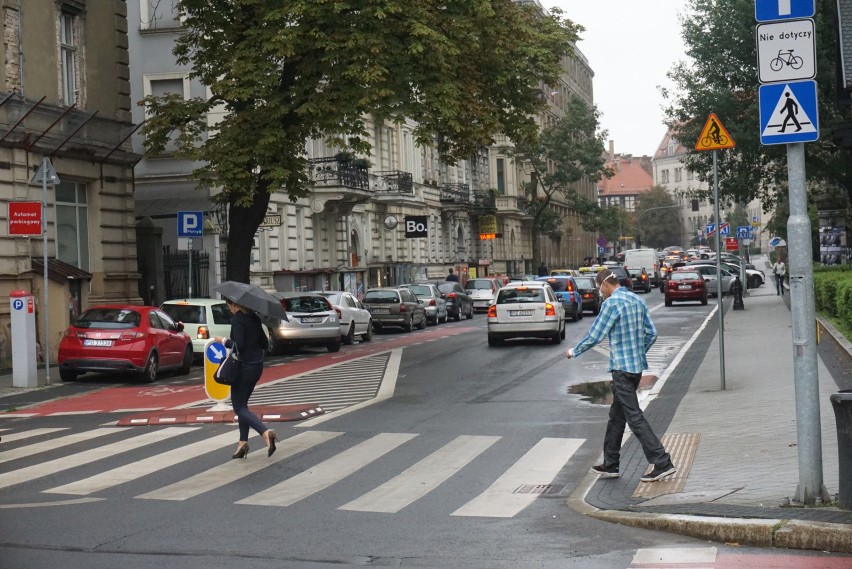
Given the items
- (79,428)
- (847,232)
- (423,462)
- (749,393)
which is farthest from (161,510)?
(847,232)

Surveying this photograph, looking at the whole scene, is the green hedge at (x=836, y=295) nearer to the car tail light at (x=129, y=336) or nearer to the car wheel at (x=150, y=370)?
the car wheel at (x=150, y=370)

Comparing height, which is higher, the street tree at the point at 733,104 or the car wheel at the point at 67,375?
the street tree at the point at 733,104

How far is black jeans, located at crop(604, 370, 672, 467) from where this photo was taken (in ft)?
34.0

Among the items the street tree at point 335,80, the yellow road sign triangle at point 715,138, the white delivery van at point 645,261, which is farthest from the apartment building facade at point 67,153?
the white delivery van at point 645,261

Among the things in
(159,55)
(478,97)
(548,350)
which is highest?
(159,55)

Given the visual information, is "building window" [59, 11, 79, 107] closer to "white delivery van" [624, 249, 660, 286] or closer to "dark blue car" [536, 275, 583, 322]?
"dark blue car" [536, 275, 583, 322]

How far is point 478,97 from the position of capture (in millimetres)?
29156

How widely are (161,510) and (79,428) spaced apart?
21.3 feet

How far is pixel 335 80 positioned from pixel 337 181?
23.1 meters

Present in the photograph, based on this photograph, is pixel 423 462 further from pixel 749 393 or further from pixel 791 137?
pixel 749 393

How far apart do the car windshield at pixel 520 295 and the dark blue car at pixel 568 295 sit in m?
11.7

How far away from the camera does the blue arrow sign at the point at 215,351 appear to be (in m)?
15.2

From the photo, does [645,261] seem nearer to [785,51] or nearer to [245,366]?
[245,366]

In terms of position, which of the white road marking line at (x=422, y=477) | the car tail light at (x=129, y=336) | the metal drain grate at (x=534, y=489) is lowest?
the metal drain grate at (x=534, y=489)
